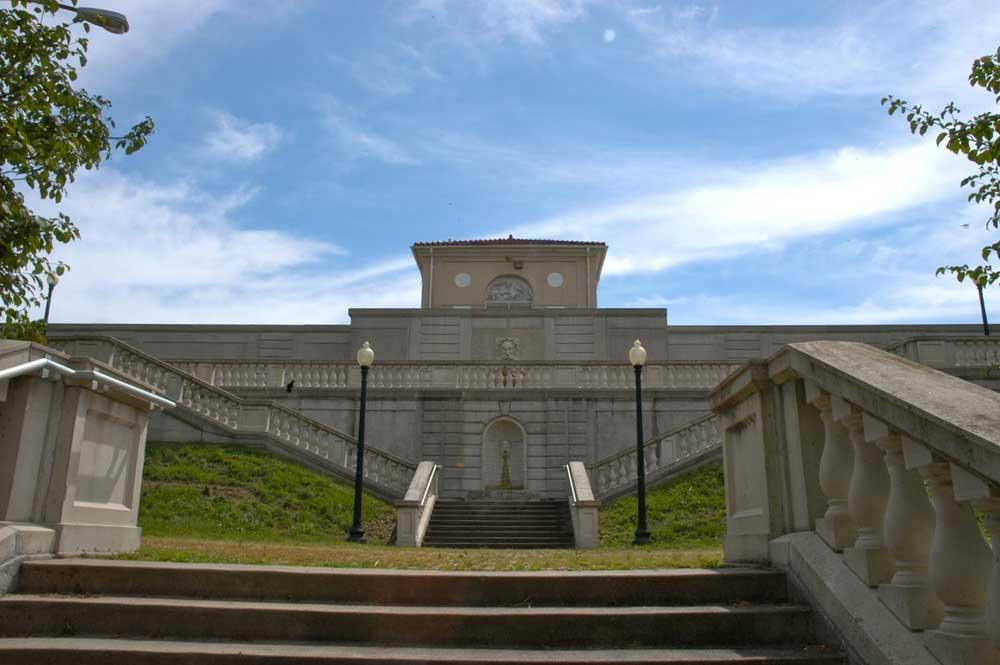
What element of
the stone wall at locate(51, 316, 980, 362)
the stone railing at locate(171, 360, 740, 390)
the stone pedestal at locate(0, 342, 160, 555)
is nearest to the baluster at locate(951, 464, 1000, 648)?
the stone pedestal at locate(0, 342, 160, 555)

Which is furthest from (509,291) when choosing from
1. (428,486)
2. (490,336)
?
(428,486)

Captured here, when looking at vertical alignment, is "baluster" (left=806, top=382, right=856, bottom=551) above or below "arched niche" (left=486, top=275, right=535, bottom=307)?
below

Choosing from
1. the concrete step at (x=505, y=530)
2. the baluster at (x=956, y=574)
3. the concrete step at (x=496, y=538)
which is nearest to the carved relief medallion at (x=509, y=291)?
the concrete step at (x=505, y=530)

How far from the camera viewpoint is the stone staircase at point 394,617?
4.44 m

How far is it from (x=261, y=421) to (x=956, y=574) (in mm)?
20105

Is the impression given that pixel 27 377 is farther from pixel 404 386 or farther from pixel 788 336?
pixel 788 336

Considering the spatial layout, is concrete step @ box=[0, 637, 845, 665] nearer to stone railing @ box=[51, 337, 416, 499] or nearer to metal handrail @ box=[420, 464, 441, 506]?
metal handrail @ box=[420, 464, 441, 506]

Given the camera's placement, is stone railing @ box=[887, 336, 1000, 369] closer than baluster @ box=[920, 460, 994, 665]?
No

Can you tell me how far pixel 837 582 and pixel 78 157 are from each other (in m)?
9.77

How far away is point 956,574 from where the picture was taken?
148 inches

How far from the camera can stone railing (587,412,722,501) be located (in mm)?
20312

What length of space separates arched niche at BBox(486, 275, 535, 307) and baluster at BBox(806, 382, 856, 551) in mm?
35776

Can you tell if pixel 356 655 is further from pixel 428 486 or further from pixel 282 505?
pixel 428 486

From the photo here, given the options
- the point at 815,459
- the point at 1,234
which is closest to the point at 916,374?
the point at 815,459
